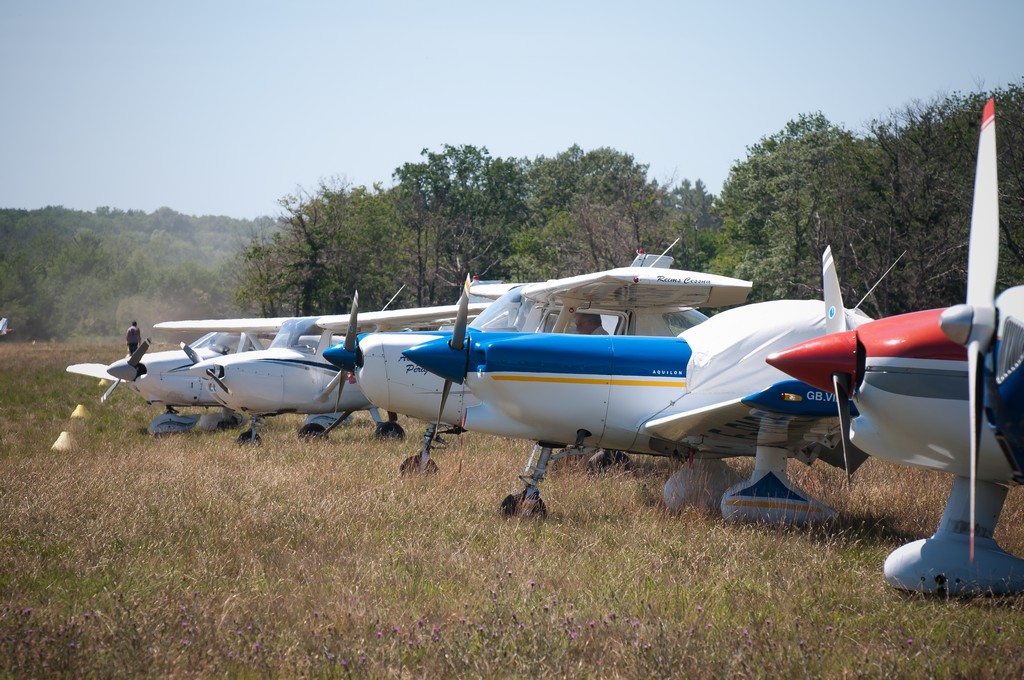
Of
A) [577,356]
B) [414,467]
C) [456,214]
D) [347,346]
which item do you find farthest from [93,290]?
[577,356]

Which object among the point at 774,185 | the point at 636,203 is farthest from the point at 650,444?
the point at 774,185

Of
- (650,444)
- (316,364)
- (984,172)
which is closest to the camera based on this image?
(984,172)

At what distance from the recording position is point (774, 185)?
135 ft

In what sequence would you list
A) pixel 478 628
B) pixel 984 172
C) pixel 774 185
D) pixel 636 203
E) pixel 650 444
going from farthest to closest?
pixel 774 185 → pixel 636 203 → pixel 650 444 → pixel 478 628 → pixel 984 172

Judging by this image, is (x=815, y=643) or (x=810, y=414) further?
(x=810, y=414)

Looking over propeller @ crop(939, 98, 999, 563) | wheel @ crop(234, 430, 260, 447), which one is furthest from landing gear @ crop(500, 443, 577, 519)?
wheel @ crop(234, 430, 260, 447)

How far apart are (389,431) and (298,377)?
1743mm

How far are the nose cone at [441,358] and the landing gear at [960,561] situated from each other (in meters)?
3.97

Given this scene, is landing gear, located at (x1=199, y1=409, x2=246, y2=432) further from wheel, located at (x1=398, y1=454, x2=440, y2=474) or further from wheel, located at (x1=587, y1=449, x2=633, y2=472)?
wheel, located at (x1=587, y1=449, x2=633, y2=472)

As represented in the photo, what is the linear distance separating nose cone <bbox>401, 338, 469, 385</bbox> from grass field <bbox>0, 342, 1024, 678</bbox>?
49.7 inches

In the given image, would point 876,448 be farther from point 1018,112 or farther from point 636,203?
point 636,203

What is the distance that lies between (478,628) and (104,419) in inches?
579

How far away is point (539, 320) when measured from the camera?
1012 cm

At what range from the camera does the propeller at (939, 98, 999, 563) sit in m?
4.29
